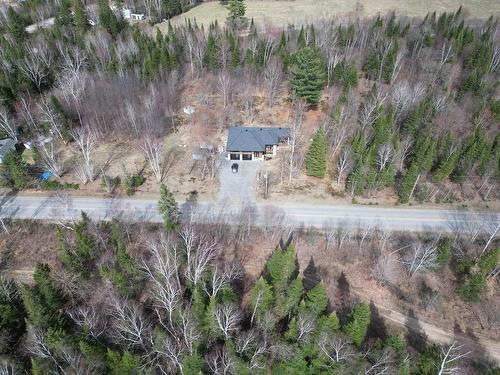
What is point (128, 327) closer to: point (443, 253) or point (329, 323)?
point (329, 323)

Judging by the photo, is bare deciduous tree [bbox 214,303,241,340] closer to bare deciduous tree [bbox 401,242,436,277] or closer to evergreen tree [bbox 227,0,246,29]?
bare deciduous tree [bbox 401,242,436,277]

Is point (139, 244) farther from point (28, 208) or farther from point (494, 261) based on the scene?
point (494, 261)

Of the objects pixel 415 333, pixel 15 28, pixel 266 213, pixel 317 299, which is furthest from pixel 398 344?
pixel 15 28

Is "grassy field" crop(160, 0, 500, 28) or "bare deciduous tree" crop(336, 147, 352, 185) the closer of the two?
"bare deciduous tree" crop(336, 147, 352, 185)

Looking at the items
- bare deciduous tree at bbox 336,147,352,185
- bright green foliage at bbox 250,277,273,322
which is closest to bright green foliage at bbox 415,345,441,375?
bright green foliage at bbox 250,277,273,322

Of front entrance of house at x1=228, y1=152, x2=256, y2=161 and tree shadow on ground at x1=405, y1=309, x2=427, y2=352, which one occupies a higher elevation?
front entrance of house at x1=228, y1=152, x2=256, y2=161

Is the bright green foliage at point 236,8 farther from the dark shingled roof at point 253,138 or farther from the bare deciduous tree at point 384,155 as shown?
the bare deciduous tree at point 384,155

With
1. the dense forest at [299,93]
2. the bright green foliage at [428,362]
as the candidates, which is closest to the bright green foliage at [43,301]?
the dense forest at [299,93]
